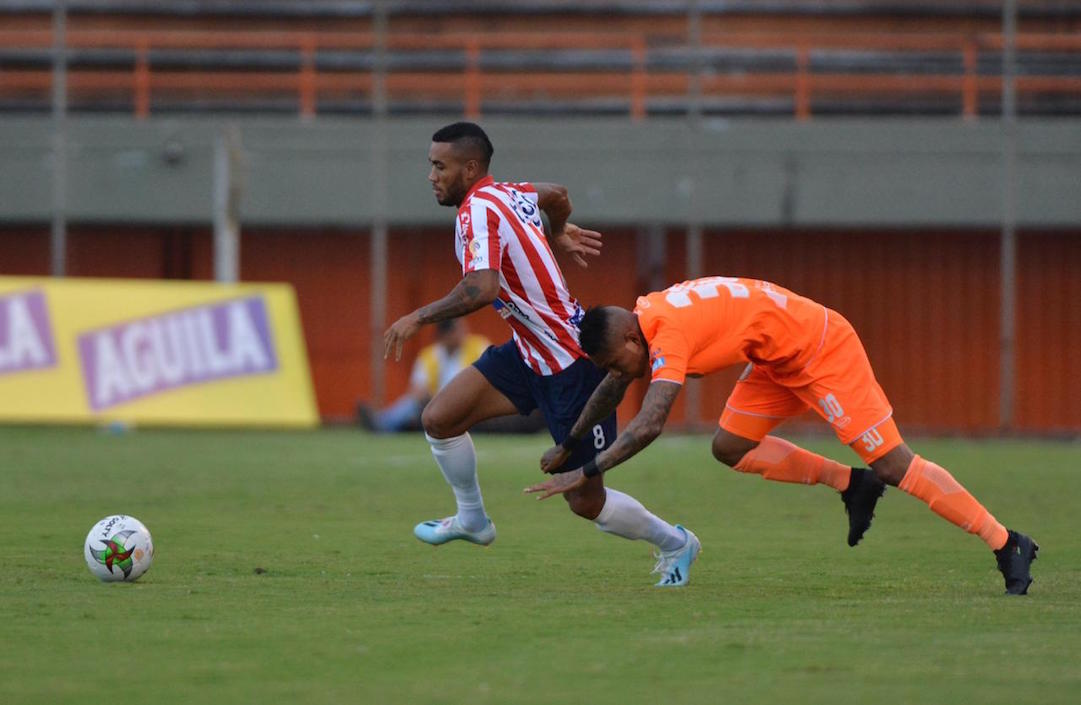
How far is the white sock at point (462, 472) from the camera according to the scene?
8703 mm

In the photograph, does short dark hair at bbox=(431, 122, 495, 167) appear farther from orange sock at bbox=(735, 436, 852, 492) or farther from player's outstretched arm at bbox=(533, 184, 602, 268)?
orange sock at bbox=(735, 436, 852, 492)

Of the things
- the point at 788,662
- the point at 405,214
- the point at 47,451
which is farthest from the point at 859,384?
the point at 405,214

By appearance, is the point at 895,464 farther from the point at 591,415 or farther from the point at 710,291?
the point at 591,415

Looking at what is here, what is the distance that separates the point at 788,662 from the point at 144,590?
317cm

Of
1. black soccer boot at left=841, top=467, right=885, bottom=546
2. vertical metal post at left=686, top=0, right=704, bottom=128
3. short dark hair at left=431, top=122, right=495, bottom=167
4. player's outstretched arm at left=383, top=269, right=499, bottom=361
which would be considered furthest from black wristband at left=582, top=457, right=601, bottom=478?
vertical metal post at left=686, top=0, right=704, bottom=128

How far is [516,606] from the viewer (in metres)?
7.25

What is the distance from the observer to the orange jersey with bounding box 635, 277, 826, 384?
745cm

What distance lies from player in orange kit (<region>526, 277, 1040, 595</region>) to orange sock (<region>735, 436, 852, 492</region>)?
47cm

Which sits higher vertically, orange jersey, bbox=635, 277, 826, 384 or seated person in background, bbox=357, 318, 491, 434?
orange jersey, bbox=635, 277, 826, 384

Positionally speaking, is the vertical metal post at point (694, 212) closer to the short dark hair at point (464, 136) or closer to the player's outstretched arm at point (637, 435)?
the short dark hair at point (464, 136)

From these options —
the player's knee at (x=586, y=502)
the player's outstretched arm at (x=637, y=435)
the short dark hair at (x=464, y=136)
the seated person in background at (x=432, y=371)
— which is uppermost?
the short dark hair at (x=464, y=136)

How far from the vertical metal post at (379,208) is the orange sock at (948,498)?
18.2 m

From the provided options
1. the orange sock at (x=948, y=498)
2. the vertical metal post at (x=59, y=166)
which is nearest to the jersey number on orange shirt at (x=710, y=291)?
the orange sock at (x=948, y=498)

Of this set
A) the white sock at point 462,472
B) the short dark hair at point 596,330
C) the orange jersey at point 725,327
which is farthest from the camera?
the white sock at point 462,472
